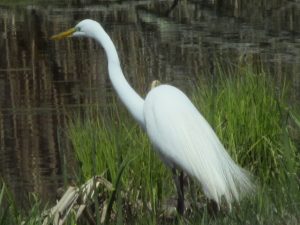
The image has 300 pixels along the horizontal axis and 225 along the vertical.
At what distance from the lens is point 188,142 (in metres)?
5.25

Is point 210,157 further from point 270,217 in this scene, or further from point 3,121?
point 3,121

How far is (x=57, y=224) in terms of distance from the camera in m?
4.10

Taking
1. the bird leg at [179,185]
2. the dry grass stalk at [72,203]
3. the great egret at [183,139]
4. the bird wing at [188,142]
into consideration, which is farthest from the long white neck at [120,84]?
the dry grass stalk at [72,203]

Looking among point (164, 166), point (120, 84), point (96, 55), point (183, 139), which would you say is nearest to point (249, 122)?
point (164, 166)

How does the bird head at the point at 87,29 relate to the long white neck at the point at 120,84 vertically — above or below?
above

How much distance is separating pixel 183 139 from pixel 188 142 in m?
0.04

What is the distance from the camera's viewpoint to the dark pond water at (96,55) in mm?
8016

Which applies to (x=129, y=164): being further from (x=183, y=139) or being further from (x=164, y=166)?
(x=183, y=139)

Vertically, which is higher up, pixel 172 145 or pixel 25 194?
pixel 172 145

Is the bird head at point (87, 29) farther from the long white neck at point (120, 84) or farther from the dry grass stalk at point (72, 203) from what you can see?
the dry grass stalk at point (72, 203)

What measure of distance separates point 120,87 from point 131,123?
0.71 meters

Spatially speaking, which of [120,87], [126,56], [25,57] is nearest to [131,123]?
[120,87]

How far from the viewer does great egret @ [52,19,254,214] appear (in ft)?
16.5

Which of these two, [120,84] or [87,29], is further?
[87,29]
